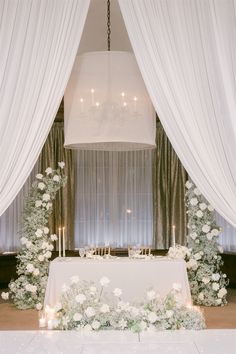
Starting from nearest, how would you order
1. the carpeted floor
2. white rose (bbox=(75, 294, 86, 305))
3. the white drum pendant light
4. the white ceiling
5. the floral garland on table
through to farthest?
white rose (bbox=(75, 294, 86, 305))
the white drum pendant light
the white ceiling
the carpeted floor
the floral garland on table

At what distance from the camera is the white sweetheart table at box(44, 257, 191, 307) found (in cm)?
582

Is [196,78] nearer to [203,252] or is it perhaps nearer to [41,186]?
[41,186]

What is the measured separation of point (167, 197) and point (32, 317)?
12.7ft

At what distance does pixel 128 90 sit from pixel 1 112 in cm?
155

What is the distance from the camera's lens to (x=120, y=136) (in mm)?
4391

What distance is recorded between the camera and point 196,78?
10.2ft

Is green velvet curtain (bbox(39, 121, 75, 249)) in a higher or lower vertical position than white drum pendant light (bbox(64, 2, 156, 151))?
lower

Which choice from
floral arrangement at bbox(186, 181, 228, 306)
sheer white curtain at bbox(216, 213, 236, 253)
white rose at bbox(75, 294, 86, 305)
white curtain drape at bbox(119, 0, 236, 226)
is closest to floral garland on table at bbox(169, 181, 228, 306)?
floral arrangement at bbox(186, 181, 228, 306)

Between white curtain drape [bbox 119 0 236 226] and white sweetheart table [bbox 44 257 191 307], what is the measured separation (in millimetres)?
3022

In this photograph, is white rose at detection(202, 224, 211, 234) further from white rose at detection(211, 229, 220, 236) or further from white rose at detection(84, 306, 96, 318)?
white rose at detection(84, 306, 96, 318)

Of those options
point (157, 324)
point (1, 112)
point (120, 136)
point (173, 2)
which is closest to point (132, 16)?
point (173, 2)

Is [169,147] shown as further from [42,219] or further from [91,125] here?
[91,125]

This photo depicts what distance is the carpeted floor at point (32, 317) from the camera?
610 cm

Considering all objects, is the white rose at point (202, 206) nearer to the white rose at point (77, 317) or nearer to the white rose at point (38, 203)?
the white rose at point (38, 203)
